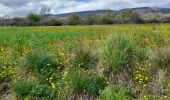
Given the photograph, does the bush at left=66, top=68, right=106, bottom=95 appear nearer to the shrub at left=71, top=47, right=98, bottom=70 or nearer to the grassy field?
the grassy field

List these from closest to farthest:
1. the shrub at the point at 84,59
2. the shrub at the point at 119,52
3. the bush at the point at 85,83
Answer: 1. the bush at the point at 85,83
2. the shrub at the point at 119,52
3. the shrub at the point at 84,59

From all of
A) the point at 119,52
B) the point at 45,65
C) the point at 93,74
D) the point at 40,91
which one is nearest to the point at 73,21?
the point at 45,65

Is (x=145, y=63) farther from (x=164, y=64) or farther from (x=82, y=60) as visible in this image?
(x=82, y=60)

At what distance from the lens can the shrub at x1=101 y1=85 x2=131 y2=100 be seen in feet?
22.1

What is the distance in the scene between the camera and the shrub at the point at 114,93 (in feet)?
22.1

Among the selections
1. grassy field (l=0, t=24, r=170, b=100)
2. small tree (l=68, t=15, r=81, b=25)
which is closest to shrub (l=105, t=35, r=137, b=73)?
grassy field (l=0, t=24, r=170, b=100)

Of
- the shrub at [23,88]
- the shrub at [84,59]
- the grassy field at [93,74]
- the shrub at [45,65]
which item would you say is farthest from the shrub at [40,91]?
the shrub at [84,59]

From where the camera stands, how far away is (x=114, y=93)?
682 centimetres

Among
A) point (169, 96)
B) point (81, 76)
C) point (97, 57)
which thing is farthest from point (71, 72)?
point (169, 96)

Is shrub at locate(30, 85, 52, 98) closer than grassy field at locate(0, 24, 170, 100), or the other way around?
grassy field at locate(0, 24, 170, 100)

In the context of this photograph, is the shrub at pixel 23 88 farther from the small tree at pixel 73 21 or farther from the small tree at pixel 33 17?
the small tree at pixel 33 17

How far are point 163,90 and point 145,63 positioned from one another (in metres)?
1.17

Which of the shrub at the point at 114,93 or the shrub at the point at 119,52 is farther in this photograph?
the shrub at the point at 119,52

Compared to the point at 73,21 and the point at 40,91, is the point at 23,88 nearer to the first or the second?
the point at 40,91
